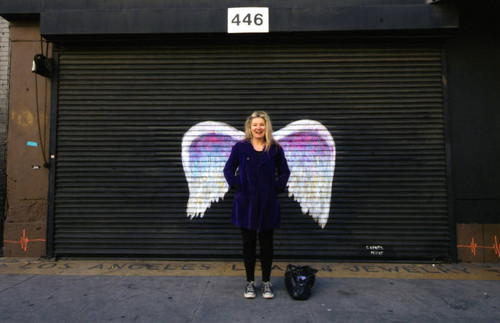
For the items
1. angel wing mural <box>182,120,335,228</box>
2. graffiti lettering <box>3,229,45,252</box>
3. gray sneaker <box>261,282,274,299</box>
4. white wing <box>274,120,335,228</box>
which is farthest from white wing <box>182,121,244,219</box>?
graffiti lettering <box>3,229,45,252</box>

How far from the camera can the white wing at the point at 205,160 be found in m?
4.64

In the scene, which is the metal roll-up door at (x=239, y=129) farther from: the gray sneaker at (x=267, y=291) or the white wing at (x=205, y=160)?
the gray sneaker at (x=267, y=291)

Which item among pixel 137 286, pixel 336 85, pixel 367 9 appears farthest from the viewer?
pixel 336 85

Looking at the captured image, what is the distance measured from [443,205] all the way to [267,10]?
394 centimetres

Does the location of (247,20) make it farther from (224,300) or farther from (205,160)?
(224,300)

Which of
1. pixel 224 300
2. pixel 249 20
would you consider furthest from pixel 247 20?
pixel 224 300

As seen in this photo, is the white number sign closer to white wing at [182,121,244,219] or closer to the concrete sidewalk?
white wing at [182,121,244,219]

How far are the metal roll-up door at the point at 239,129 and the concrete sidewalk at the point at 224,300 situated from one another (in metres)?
0.71

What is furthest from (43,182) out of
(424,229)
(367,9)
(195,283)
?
(424,229)

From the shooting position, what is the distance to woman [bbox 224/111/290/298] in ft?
10.4

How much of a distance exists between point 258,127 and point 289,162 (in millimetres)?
1537

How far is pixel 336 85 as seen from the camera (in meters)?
4.72

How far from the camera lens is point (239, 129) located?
4.71 metres

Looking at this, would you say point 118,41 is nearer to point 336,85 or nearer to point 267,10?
point 267,10
